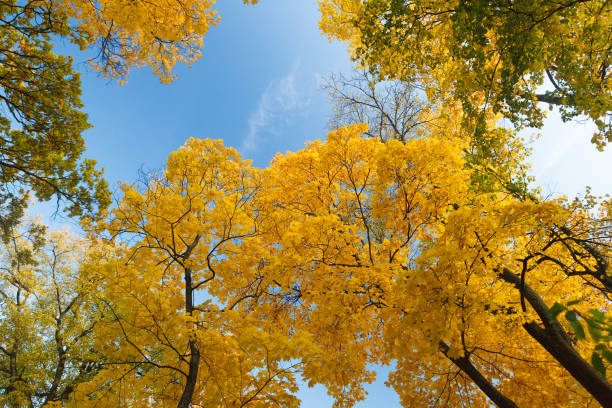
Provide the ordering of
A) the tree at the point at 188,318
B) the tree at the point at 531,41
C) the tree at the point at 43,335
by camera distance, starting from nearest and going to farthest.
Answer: the tree at the point at 531,41
the tree at the point at 188,318
the tree at the point at 43,335

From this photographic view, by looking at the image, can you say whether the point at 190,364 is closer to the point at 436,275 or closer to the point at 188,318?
the point at 188,318

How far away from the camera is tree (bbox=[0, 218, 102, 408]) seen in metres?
9.40

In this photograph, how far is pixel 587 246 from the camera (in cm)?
661

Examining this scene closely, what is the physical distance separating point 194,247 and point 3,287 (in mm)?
12273

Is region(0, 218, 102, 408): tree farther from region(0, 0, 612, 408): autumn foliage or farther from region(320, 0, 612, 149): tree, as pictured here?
region(320, 0, 612, 149): tree

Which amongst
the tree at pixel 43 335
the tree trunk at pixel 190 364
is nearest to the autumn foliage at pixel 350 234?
the tree trunk at pixel 190 364

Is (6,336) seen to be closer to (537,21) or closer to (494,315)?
(494,315)

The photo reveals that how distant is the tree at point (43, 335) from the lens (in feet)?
30.8

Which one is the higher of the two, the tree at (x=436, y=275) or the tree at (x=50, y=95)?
the tree at (x=50, y=95)

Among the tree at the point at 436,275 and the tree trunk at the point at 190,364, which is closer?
the tree at the point at 436,275

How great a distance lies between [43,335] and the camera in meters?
10.5

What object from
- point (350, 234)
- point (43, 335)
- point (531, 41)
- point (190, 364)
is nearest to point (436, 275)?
point (350, 234)

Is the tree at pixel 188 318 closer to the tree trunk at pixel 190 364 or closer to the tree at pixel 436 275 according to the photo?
the tree trunk at pixel 190 364

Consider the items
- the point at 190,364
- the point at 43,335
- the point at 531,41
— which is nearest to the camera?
the point at 531,41
